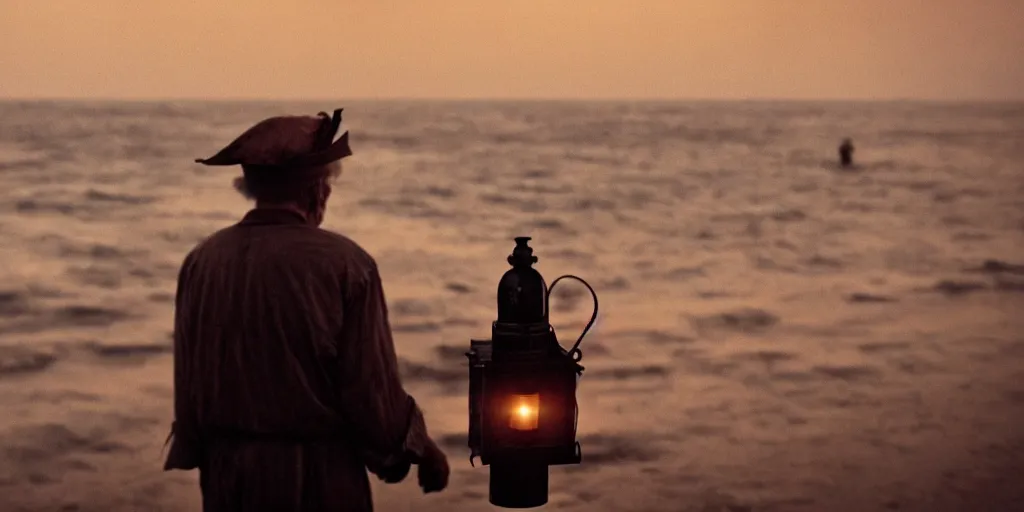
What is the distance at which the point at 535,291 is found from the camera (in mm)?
2518

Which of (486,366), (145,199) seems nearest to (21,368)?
(486,366)

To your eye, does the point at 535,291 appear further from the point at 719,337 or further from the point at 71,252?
the point at 71,252

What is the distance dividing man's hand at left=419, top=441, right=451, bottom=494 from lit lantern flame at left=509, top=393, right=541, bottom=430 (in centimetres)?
53

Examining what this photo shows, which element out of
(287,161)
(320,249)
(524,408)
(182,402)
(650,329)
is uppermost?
(287,161)

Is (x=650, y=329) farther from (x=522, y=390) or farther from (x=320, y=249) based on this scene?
(x=320, y=249)

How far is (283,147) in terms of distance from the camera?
193 cm

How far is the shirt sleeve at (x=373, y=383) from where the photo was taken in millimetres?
1896

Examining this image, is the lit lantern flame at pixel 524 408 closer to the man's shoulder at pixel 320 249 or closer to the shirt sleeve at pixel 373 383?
the shirt sleeve at pixel 373 383

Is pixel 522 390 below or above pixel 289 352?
below

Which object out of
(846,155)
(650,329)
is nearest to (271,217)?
(650,329)

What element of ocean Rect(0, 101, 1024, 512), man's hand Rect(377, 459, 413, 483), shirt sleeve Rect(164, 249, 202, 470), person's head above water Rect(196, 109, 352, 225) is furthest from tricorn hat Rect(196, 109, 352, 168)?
ocean Rect(0, 101, 1024, 512)

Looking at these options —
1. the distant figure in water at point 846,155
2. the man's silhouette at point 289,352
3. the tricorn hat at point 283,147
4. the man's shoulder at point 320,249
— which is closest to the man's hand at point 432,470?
the man's silhouette at point 289,352

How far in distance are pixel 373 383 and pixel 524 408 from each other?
0.66m

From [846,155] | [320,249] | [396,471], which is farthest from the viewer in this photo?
[846,155]
